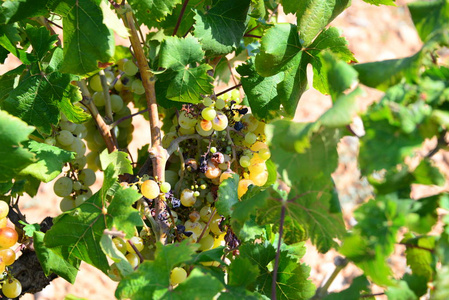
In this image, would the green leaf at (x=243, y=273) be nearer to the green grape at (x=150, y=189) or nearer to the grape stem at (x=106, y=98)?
the green grape at (x=150, y=189)

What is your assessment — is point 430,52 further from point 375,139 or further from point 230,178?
point 230,178

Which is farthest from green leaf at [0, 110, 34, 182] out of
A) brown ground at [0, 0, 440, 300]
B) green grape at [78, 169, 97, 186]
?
brown ground at [0, 0, 440, 300]

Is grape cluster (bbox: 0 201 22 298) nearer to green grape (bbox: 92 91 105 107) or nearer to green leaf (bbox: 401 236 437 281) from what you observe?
green grape (bbox: 92 91 105 107)

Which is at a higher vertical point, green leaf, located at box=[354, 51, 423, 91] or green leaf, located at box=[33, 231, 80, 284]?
green leaf, located at box=[354, 51, 423, 91]

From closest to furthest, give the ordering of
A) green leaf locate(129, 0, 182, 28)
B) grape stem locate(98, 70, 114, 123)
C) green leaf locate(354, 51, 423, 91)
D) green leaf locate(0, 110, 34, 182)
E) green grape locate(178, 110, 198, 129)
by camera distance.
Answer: green leaf locate(354, 51, 423, 91)
green leaf locate(0, 110, 34, 182)
green leaf locate(129, 0, 182, 28)
green grape locate(178, 110, 198, 129)
grape stem locate(98, 70, 114, 123)

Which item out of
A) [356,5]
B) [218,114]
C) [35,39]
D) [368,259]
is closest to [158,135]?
[218,114]

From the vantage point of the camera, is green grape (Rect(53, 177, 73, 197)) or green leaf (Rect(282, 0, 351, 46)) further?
green grape (Rect(53, 177, 73, 197))
